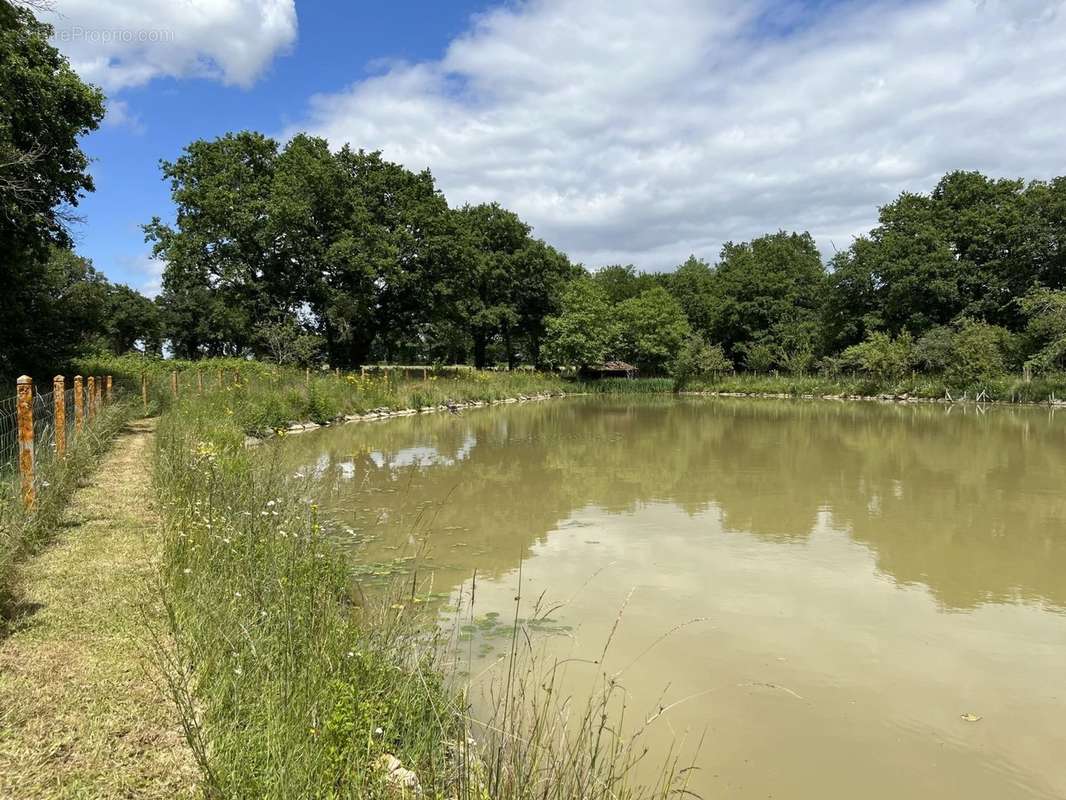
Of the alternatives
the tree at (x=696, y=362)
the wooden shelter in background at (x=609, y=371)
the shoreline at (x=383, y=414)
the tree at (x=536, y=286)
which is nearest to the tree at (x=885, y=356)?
the tree at (x=696, y=362)

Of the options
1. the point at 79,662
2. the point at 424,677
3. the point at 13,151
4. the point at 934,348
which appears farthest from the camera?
the point at 934,348

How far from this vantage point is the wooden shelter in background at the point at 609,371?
49.7m

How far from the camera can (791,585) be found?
21.6 feet

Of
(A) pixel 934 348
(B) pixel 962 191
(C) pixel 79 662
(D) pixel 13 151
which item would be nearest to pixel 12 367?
(D) pixel 13 151

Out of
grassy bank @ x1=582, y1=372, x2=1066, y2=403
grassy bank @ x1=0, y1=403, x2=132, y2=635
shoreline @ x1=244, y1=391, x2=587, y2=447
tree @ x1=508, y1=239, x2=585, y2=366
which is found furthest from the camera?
tree @ x1=508, y1=239, x2=585, y2=366

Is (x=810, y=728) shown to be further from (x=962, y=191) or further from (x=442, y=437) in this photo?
Result: (x=962, y=191)

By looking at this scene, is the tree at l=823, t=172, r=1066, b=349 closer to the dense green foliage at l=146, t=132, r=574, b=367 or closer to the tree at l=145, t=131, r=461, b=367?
the dense green foliage at l=146, t=132, r=574, b=367

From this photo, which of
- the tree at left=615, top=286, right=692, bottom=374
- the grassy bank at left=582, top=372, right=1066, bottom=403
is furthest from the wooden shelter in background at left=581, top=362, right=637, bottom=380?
the grassy bank at left=582, top=372, right=1066, bottom=403

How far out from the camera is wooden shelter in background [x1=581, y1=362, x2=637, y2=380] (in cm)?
4969

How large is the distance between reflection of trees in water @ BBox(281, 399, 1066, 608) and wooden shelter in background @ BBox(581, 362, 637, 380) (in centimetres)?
2576

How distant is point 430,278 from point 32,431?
27.6 m

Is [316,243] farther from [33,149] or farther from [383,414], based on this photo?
[33,149]

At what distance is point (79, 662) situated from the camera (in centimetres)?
350

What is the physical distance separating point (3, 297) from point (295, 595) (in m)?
18.3
